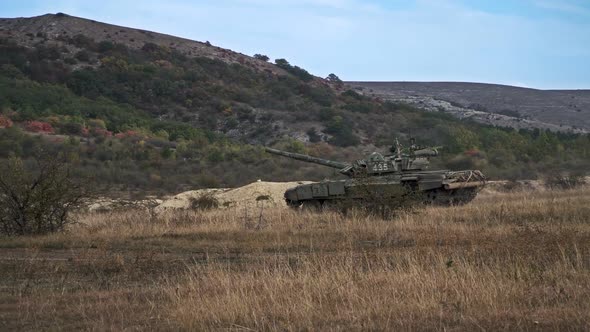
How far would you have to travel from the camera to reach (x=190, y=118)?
5572 cm

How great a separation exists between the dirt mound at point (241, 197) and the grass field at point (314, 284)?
490 inches

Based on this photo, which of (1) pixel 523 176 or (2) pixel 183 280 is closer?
(2) pixel 183 280

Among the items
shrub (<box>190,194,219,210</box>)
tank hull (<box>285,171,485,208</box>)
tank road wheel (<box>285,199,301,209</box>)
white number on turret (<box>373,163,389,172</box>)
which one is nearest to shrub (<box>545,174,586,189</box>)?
tank hull (<box>285,171,485,208</box>)

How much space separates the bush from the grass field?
1.97 metres

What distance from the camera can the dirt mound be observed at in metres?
25.5

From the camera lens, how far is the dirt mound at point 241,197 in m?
25.5

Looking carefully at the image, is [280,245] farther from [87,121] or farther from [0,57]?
[0,57]

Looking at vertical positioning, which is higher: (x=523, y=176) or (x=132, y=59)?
(x=132, y=59)

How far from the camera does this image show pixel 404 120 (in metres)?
57.8

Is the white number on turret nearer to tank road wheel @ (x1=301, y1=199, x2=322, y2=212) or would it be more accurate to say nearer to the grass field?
tank road wheel @ (x1=301, y1=199, x2=322, y2=212)

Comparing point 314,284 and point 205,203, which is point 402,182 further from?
point 314,284

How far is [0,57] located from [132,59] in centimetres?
996

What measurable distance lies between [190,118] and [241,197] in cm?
3024

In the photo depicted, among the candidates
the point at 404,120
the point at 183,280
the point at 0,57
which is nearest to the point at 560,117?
the point at 404,120
